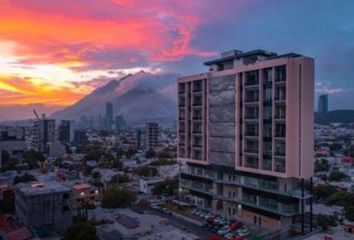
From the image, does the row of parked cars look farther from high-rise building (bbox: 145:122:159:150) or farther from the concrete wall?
high-rise building (bbox: 145:122:159:150)

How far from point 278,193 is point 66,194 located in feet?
53.0

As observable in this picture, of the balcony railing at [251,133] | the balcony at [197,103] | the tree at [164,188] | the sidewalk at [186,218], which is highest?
the balcony at [197,103]

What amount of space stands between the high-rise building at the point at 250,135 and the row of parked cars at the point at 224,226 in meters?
1.43

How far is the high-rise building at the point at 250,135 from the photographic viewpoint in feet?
88.1

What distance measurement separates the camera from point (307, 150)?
27328 mm

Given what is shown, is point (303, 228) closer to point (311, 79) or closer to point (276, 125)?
point (276, 125)

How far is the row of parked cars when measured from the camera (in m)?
27.7

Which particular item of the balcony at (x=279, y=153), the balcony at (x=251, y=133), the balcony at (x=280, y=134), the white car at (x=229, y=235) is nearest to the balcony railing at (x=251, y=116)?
the balcony at (x=251, y=133)

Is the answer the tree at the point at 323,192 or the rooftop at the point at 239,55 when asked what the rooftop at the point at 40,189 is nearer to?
the rooftop at the point at 239,55

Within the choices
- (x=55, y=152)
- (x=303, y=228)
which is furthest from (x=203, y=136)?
(x=55, y=152)

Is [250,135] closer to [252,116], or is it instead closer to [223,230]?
[252,116]

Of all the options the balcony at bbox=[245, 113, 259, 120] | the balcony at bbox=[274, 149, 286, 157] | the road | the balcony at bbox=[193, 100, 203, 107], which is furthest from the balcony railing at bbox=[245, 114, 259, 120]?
the road

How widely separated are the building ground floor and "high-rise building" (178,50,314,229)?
8 centimetres

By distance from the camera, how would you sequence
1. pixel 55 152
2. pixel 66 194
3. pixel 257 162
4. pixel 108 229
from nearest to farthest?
pixel 108 229, pixel 66 194, pixel 257 162, pixel 55 152
